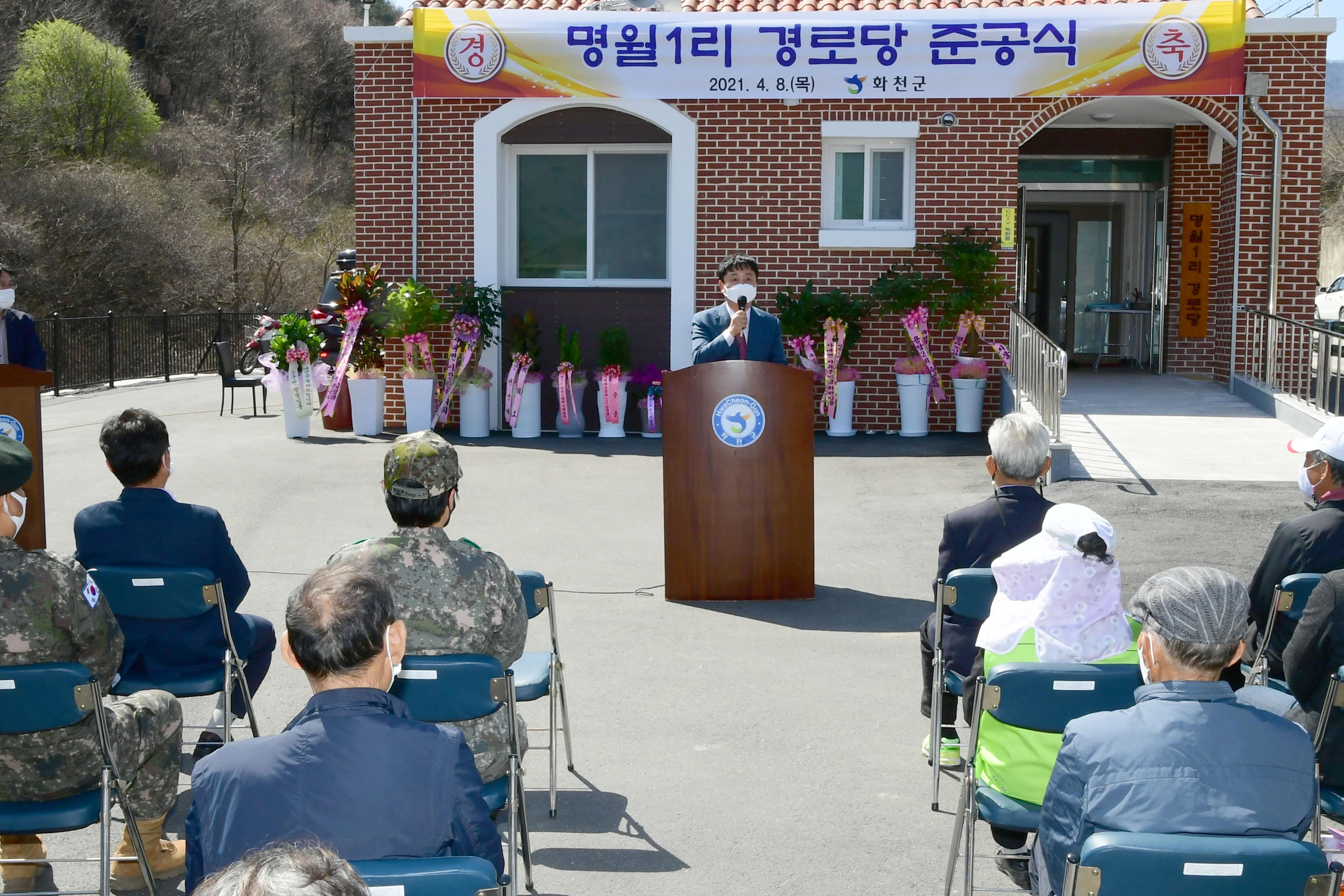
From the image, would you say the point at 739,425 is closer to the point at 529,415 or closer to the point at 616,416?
the point at 616,416

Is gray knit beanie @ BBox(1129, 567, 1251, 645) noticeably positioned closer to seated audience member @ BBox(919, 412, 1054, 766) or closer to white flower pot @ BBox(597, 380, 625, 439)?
seated audience member @ BBox(919, 412, 1054, 766)

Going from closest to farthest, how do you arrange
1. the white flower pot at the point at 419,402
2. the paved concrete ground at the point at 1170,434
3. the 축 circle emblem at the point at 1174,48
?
the paved concrete ground at the point at 1170,434 → the 축 circle emblem at the point at 1174,48 → the white flower pot at the point at 419,402

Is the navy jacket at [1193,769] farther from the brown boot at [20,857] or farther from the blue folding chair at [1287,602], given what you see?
the brown boot at [20,857]

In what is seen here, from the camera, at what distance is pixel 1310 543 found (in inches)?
173

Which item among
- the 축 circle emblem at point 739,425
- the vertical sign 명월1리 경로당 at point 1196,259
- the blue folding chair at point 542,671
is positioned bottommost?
the blue folding chair at point 542,671

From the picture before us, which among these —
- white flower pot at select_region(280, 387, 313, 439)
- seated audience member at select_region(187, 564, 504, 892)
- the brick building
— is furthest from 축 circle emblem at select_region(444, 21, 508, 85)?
seated audience member at select_region(187, 564, 504, 892)

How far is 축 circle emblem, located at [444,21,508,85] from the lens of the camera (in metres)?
13.6

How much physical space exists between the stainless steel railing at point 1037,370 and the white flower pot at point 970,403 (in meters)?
0.37

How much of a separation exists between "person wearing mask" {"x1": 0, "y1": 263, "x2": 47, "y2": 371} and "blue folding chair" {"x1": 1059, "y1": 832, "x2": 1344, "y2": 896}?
292 inches

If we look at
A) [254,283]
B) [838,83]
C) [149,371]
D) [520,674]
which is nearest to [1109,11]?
[838,83]

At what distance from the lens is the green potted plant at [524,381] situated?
13719 mm

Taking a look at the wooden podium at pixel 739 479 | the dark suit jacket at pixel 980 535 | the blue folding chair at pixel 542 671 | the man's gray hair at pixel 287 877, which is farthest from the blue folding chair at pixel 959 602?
the man's gray hair at pixel 287 877

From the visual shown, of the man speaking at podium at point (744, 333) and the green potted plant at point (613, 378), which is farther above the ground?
the man speaking at podium at point (744, 333)

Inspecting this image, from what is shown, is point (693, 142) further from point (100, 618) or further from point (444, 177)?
point (100, 618)
